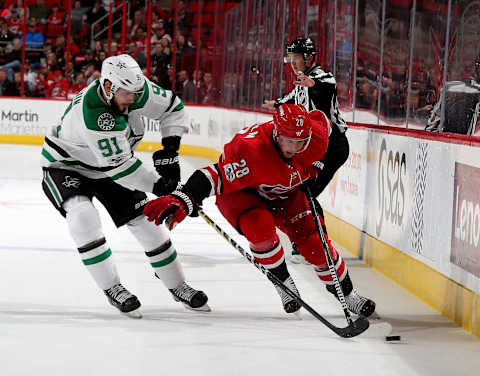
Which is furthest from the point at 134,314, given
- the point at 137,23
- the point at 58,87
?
the point at 137,23

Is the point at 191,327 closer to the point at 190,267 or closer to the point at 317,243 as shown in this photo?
the point at 317,243

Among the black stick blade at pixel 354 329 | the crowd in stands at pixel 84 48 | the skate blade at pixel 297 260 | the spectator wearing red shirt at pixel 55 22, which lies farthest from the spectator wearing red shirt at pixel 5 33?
the black stick blade at pixel 354 329

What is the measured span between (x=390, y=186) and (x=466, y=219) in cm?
123

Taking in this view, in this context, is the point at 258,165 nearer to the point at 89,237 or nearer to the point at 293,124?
the point at 293,124

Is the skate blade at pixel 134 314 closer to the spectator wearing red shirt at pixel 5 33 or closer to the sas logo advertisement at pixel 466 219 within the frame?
the sas logo advertisement at pixel 466 219

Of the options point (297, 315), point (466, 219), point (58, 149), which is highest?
point (58, 149)

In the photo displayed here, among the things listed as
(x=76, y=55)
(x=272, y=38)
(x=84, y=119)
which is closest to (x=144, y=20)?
(x=76, y=55)

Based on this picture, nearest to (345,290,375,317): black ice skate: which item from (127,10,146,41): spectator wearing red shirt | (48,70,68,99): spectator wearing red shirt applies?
(48,70,68,99): spectator wearing red shirt

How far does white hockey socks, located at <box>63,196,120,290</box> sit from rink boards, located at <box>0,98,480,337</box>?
5.04 ft

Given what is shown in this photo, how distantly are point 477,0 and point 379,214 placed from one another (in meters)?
1.54

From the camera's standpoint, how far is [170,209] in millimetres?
3236

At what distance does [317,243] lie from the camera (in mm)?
3537

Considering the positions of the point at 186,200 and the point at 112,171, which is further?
the point at 112,171

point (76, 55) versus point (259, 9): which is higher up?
point (259, 9)
